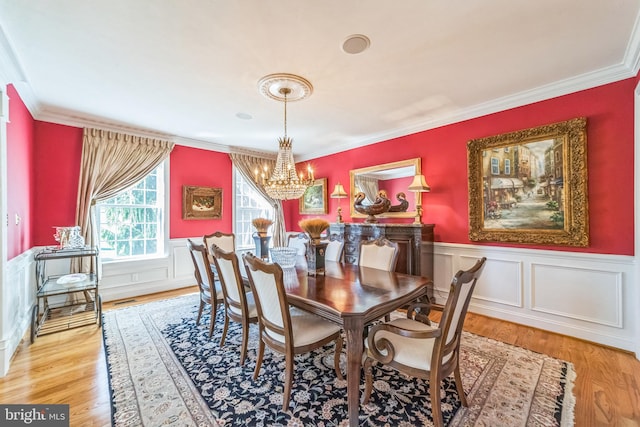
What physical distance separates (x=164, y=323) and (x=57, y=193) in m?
2.40

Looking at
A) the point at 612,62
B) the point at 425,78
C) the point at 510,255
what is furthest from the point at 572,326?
the point at 425,78

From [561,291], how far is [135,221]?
5914 mm

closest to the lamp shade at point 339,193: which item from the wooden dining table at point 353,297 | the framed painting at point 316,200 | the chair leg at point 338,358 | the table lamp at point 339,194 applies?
the table lamp at point 339,194

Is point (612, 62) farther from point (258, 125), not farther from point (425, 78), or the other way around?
point (258, 125)

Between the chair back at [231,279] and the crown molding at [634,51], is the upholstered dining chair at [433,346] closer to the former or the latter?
the chair back at [231,279]

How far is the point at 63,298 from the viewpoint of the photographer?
3.71m

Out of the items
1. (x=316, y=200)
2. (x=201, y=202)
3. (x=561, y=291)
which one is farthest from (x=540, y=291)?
(x=201, y=202)

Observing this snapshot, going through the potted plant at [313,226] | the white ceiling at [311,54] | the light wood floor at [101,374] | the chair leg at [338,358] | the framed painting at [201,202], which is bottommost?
the light wood floor at [101,374]

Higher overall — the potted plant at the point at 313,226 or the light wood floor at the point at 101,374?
the potted plant at the point at 313,226

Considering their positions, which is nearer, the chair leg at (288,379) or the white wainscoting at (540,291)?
the chair leg at (288,379)

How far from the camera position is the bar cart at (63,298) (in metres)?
3.03

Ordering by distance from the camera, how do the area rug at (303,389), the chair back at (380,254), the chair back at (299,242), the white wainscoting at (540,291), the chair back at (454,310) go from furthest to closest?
the chair back at (299,242), the chair back at (380,254), the white wainscoting at (540,291), the area rug at (303,389), the chair back at (454,310)

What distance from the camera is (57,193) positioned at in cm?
367

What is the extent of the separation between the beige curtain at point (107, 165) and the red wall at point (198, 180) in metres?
0.38
